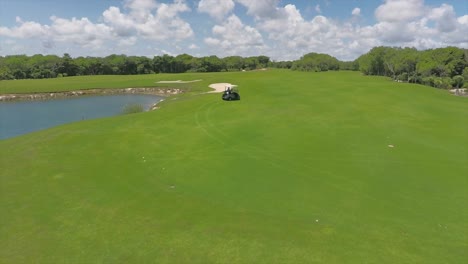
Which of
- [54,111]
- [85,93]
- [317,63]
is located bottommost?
[54,111]

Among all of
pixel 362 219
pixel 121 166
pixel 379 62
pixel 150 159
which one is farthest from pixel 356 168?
pixel 379 62

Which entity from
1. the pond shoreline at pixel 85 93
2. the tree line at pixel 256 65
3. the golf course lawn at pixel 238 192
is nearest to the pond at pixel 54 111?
the pond shoreline at pixel 85 93

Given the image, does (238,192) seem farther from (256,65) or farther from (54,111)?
(256,65)

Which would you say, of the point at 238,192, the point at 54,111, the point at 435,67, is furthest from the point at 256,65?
the point at 238,192

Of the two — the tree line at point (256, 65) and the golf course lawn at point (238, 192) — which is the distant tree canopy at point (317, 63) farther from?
the golf course lawn at point (238, 192)

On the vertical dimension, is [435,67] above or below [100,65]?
below
